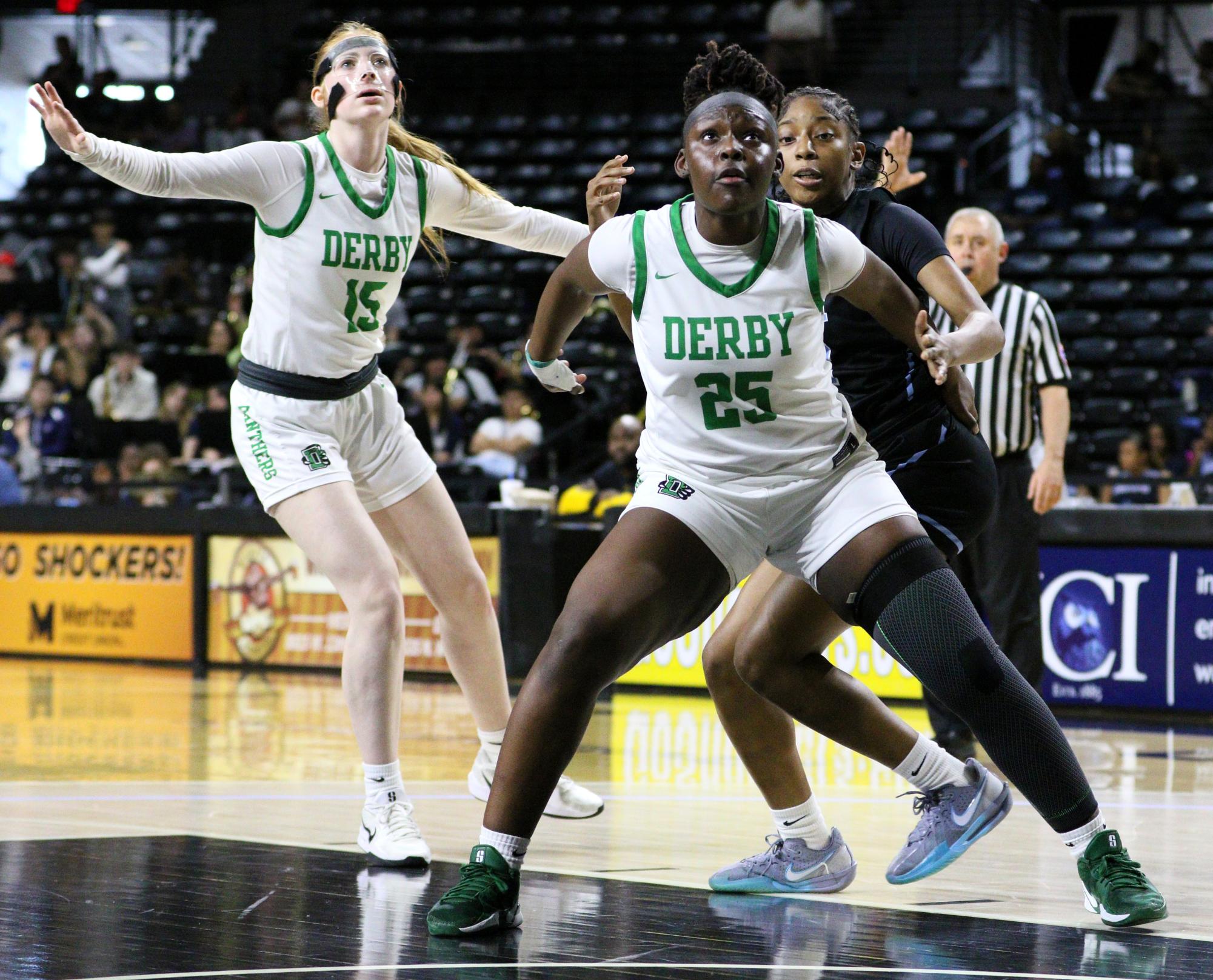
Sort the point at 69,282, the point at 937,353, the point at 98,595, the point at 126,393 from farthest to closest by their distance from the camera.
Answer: the point at 69,282 → the point at 126,393 → the point at 98,595 → the point at 937,353

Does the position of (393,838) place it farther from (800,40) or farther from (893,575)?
(800,40)

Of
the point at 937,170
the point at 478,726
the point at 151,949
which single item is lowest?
the point at 151,949

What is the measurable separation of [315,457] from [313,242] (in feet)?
1.86

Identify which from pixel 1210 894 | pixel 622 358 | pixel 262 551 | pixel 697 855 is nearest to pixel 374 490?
pixel 697 855

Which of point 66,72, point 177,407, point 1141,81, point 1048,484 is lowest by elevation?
point 1048,484

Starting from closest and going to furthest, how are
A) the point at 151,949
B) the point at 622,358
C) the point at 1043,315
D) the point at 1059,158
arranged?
1. the point at 151,949
2. the point at 1043,315
3. the point at 622,358
4. the point at 1059,158

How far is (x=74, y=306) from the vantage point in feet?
51.2

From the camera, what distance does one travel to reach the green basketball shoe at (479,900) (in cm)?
346

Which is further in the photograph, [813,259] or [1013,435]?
[1013,435]

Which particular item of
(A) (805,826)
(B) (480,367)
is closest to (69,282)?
(B) (480,367)

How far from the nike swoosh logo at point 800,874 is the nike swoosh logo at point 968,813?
39 cm

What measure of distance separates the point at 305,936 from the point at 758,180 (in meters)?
1.82

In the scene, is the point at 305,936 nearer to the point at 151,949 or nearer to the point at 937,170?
the point at 151,949

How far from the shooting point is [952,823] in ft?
12.8
